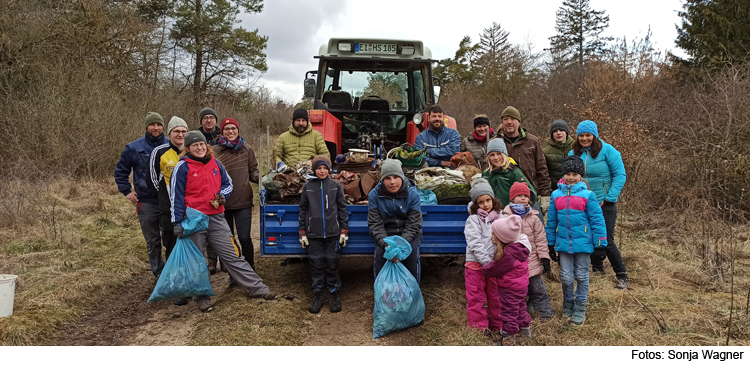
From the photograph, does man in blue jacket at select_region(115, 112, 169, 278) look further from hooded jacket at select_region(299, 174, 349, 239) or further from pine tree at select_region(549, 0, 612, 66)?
pine tree at select_region(549, 0, 612, 66)

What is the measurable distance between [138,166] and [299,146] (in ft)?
5.76

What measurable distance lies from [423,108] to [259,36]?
18653 millimetres

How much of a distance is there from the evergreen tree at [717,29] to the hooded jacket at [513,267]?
40.9 feet

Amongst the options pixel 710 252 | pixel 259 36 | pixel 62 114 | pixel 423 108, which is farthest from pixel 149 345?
pixel 259 36

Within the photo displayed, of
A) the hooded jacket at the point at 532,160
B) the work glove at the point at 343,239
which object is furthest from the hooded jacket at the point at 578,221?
the work glove at the point at 343,239

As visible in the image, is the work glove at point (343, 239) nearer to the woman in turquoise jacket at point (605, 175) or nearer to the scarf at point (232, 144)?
the scarf at point (232, 144)

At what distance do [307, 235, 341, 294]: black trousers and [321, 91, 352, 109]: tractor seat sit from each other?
3.17 m

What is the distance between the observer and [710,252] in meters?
5.63

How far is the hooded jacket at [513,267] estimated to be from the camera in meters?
3.92

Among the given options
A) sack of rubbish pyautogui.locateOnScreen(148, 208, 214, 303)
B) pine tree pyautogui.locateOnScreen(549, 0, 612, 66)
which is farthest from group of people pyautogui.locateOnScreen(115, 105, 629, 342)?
pine tree pyautogui.locateOnScreen(549, 0, 612, 66)

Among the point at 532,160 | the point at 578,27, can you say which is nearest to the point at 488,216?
the point at 532,160

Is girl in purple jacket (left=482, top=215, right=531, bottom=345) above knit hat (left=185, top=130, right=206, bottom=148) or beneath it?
beneath

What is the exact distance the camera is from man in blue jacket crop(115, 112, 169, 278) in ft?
18.2

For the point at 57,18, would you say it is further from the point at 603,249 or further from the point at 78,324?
the point at 603,249
